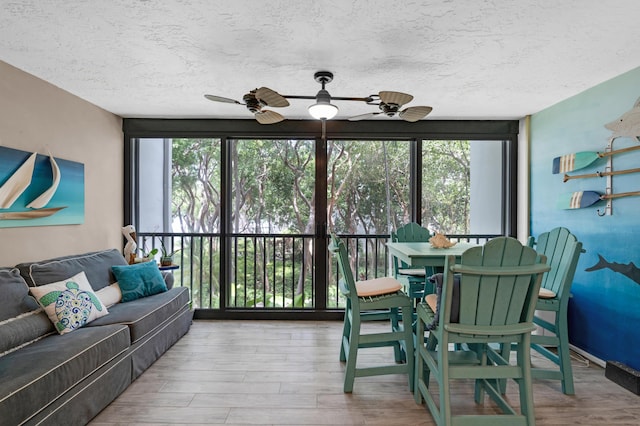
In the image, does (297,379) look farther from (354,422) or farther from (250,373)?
(354,422)

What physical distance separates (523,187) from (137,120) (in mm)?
4555

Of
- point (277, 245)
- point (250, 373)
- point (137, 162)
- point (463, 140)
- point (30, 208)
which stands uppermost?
point (463, 140)

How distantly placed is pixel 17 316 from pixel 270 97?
214 centimetres

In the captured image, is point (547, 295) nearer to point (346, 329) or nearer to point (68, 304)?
point (346, 329)

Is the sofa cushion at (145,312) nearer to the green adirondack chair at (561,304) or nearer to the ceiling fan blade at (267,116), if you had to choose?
the ceiling fan blade at (267,116)

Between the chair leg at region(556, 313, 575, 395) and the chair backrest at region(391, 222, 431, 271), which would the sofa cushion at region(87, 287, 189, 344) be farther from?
the chair leg at region(556, 313, 575, 395)

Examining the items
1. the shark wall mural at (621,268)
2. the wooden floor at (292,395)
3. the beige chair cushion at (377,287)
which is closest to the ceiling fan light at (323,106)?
the beige chair cushion at (377,287)

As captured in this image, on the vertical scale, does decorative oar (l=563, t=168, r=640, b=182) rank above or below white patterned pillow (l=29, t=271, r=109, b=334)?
above

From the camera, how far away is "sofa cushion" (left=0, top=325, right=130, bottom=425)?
5.06 ft

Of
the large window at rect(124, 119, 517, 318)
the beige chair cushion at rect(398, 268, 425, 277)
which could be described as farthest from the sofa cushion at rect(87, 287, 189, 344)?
the beige chair cushion at rect(398, 268, 425, 277)

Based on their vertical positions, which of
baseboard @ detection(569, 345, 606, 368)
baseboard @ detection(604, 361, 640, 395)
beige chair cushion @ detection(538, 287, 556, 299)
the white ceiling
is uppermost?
the white ceiling

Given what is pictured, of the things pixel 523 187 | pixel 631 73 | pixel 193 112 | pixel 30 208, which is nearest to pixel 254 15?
pixel 193 112

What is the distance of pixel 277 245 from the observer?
427 cm

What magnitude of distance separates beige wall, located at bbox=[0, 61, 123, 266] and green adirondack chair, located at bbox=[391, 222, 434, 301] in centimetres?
309
